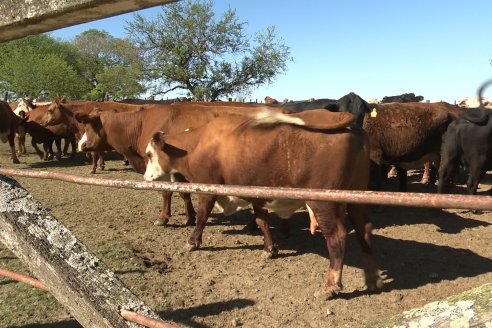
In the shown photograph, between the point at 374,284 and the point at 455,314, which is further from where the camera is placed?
the point at 374,284

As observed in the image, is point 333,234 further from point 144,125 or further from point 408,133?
point 408,133

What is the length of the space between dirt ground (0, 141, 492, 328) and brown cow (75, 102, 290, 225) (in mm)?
869

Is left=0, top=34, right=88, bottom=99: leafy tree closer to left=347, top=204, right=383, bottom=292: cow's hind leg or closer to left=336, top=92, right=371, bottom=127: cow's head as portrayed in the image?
left=336, top=92, right=371, bottom=127: cow's head

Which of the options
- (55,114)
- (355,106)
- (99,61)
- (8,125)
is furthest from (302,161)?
(99,61)

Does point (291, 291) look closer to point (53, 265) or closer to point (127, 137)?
point (53, 265)

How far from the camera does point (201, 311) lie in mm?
4293

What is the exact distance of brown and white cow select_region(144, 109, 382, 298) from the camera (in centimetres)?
459

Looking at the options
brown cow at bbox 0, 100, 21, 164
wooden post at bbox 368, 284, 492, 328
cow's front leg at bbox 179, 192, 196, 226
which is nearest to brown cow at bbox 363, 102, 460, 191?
cow's front leg at bbox 179, 192, 196, 226

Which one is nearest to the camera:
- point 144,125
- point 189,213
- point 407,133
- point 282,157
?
point 282,157

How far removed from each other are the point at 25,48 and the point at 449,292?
52.2 metres

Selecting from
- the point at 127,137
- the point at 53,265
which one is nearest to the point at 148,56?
the point at 127,137

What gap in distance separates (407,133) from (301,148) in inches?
182

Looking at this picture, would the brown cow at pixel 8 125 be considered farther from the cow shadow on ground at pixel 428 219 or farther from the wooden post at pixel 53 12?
the wooden post at pixel 53 12

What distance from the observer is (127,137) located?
26.0 feet
